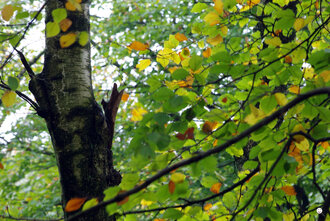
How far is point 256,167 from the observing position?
184 centimetres

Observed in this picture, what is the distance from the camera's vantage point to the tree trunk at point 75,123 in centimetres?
168

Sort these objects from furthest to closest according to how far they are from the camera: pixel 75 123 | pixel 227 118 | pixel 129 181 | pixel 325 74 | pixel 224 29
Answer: pixel 224 29
pixel 75 123
pixel 227 118
pixel 325 74
pixel 129 181

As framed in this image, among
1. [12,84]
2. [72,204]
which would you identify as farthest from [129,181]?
[12,84]

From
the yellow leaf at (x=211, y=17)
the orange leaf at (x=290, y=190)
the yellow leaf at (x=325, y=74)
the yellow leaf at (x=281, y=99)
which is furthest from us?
the orange leaf at (x=290, y=190)

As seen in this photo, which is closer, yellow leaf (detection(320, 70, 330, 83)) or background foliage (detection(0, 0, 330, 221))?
background foliage (detection(0, 0, 330, 221))

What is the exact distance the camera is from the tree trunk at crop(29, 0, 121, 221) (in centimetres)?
168

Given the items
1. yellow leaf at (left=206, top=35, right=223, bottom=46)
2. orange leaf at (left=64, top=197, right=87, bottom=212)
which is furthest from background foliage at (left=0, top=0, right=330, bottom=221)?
orange leaf at (left=64, top=197, right=87, bottom=212)

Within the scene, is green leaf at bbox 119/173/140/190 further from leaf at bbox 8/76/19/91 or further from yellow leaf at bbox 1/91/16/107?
yellow leaf at bbox 1/91/16/107

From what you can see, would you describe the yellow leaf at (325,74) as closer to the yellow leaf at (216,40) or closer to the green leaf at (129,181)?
the yellow leaf at (216,40)

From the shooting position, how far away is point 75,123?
1769 millimetres

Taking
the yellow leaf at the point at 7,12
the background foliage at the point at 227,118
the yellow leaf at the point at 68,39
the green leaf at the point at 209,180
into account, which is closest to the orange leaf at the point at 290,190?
the background foliage at the point at 227,118

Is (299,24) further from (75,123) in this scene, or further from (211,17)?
(75,123)

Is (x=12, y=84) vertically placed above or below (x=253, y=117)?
above

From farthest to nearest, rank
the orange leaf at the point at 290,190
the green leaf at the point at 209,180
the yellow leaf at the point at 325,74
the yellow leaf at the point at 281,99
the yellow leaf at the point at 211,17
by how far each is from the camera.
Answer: the orange leaf at the point at 290,190, the yellow leaf at the point at 211,17, the green leaf at the point at 209,180, the yellow leaf at the point at 325,74, the yellow leaf at the point at 281,99
